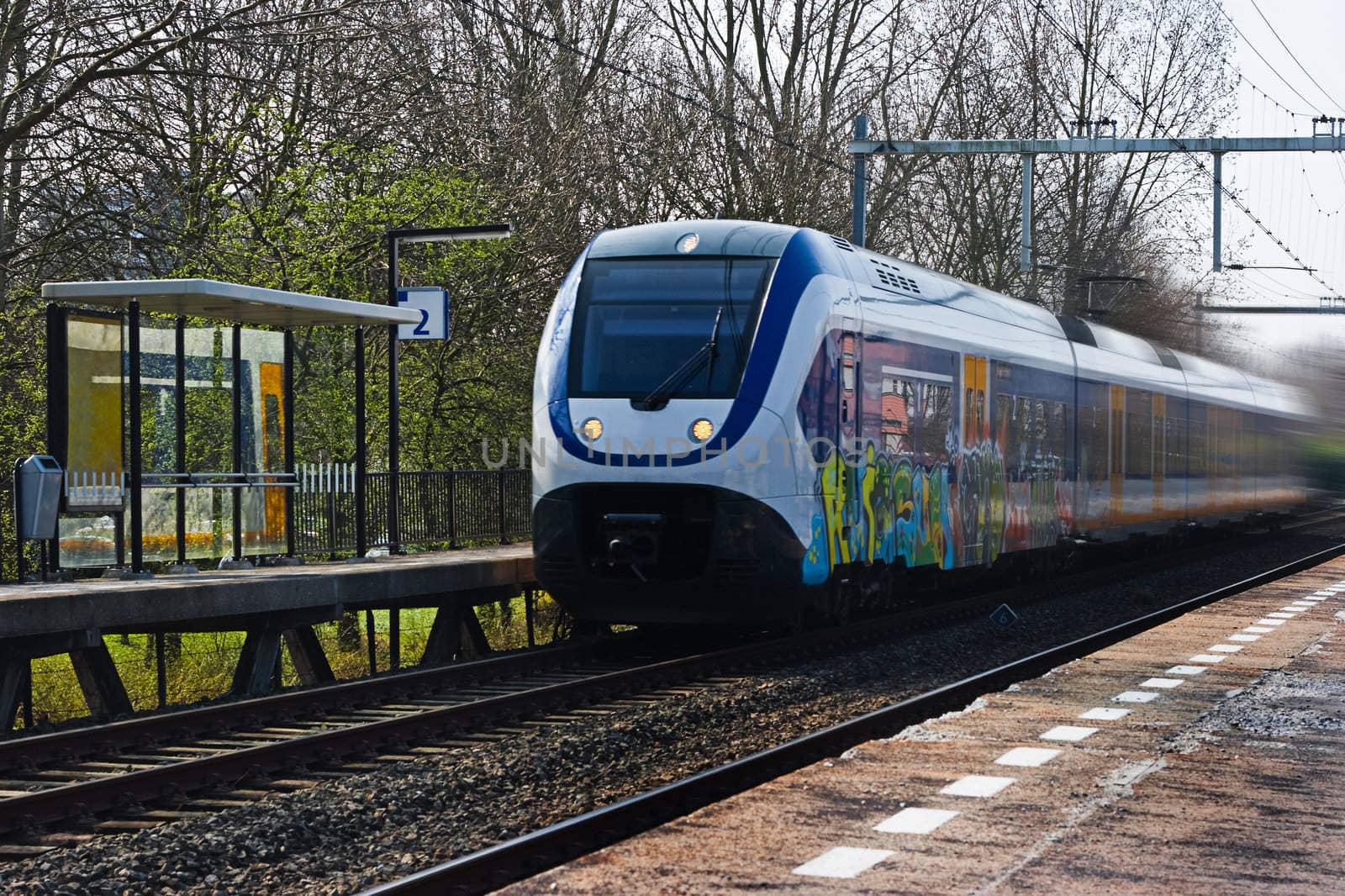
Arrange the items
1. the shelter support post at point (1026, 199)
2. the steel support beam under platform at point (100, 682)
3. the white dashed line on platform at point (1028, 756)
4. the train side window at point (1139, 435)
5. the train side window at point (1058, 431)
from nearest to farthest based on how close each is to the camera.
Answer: the white dashed line on platform at point (1028, 756) < the steel support beam under platform at point (100, 682) < the train side window at point (1058, 431) < the train side window at point (1139, 435) < the shelter support post at point (1026, 199)

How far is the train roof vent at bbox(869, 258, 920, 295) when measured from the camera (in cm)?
1617

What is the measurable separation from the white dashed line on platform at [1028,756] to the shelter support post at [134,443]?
8039mm

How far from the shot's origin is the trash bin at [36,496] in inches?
530

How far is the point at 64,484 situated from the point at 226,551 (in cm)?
223

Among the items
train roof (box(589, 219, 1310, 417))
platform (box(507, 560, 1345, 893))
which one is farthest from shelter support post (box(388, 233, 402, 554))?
platform (box(507, 560, 1345, 893))

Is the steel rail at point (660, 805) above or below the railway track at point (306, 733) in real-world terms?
above

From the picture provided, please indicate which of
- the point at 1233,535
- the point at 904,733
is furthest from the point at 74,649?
the point at 1233,535

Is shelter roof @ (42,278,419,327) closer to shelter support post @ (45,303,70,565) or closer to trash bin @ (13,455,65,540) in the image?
shelter support post @ (45,303,70,565)

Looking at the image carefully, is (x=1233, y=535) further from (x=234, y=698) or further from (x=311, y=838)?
(x=311, y=838)

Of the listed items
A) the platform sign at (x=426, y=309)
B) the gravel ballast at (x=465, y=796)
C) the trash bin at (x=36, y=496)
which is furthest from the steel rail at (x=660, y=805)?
the platform sign at (x=426, y=309)

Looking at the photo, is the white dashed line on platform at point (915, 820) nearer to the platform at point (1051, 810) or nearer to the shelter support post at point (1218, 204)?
the platform at point (1051, 810)

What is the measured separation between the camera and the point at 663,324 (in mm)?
14086

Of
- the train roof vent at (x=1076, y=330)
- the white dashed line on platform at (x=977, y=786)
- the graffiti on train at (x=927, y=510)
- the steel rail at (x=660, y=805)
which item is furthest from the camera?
the train roof vent at (x=1076, y=330)

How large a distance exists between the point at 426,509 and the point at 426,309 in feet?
7.81
